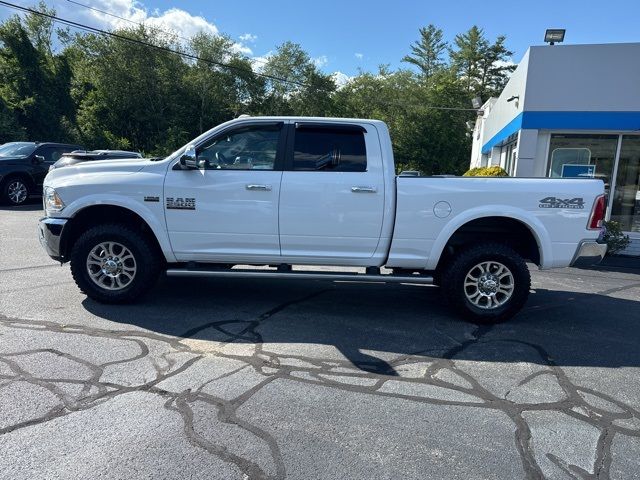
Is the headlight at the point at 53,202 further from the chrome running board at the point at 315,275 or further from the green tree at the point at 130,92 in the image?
the green tree at the point at 130,92

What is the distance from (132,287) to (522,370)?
13.3 ft

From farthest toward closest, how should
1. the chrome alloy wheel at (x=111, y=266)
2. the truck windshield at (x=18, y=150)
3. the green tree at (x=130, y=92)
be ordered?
the green tree at (x=130, y=92) < the truck windshield at (x=18, y=150) < the chrome alloy wheel at (x=111, y=266)

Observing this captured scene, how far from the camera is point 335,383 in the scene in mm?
3768

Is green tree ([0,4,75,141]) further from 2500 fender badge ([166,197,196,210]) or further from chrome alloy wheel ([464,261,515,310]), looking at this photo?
chrome alloy wheel ([464,261,515,310])

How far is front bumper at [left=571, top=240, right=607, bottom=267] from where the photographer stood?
16.8 ft

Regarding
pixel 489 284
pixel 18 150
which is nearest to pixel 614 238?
pixel 489 284

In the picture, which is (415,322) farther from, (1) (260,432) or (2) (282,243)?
(1) (260,432)

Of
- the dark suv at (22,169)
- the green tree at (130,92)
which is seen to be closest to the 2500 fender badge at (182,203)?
the dark suv at (22,169)

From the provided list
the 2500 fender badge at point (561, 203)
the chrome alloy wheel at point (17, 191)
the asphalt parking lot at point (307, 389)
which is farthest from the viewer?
the chrome alloy wheel at point (17, 191)

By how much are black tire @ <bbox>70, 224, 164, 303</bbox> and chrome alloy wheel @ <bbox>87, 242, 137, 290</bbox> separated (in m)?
0.01

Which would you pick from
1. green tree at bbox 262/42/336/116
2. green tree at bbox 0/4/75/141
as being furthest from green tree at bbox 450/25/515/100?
green tree at bbox 0/4/75/141

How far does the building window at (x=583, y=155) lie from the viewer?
1073 cm

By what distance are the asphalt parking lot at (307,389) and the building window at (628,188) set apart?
5.93m

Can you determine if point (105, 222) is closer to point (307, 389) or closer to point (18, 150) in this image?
point (307, 389)
